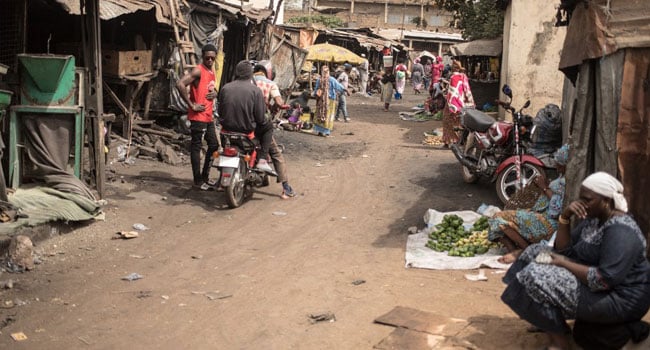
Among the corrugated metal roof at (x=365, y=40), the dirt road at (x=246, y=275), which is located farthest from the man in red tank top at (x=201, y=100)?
the corrugated metal roof at (x=365, y=40)

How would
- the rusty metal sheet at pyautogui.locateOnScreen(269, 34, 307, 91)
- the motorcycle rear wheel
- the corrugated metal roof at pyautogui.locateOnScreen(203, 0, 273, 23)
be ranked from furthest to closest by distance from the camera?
the rusty metal sheet at pyautogui.locateOnScreen(269, 34, 307, 91), the corrugated metal roof at pyautogui.locateOnScreen(203, 0, 273, 23), the motorcycle rear wheel

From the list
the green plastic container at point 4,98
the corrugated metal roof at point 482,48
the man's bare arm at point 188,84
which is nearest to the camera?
the green plastic container at point 4,98

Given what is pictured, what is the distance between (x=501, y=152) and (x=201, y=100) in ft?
14.4

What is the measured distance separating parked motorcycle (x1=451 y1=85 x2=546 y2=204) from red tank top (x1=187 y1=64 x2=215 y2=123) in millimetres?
3866

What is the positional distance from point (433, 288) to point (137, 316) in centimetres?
251

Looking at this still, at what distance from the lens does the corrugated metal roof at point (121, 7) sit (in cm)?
919

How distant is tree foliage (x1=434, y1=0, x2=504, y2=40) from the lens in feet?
75.6

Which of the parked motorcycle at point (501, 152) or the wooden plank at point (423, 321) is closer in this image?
the wooden plank at point (423, 321)

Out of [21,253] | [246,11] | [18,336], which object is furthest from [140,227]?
[246,11]

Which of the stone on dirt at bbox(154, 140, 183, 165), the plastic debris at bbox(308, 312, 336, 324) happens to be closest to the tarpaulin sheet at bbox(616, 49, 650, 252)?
the plastic debris at bbox(308, 312, 336, 324)

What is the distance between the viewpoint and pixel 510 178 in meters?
9.88

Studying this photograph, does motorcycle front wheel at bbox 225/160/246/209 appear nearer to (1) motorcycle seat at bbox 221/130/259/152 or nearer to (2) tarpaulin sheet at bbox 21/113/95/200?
(1) motorcycle seat at bbox 221/130/259/152

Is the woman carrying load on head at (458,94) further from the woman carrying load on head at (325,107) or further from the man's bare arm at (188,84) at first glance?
the man's bare arm at (188,84)

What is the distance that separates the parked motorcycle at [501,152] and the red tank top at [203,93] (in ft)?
12.7
